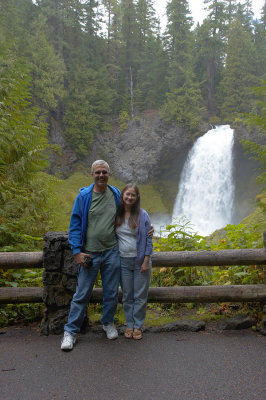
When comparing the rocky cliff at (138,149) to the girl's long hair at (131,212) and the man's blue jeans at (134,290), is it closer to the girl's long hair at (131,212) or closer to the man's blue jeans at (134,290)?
the girl's long hair at (131,212)

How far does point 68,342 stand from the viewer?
3629mm

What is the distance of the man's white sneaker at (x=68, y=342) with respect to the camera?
3.59m

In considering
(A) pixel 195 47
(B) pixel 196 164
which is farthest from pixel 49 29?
(B) pixel 196 164

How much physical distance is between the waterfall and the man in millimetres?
19707

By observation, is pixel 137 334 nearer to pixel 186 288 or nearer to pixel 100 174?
pixel 186 288

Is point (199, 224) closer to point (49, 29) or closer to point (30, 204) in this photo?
point (30, 204)

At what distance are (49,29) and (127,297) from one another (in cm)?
3288

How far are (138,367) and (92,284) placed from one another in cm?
109

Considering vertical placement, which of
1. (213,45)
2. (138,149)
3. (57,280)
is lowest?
(57,280)

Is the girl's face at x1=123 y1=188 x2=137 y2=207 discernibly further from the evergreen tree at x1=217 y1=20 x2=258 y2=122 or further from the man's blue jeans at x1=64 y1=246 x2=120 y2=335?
the evergreen tree at x1=217 y1=20 x2=258 y2=122

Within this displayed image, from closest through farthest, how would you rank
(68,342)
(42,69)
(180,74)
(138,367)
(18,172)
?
(138,367), (68,342), (18,172), (42,69), (180,74)

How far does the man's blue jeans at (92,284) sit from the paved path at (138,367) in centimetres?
30

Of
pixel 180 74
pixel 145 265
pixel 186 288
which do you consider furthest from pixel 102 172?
pixel 180 74

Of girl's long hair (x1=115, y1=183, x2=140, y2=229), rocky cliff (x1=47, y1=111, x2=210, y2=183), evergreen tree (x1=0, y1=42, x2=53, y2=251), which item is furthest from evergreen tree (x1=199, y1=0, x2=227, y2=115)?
girl's long hair (x1=115, y1=183, x2=140, y2=229)
